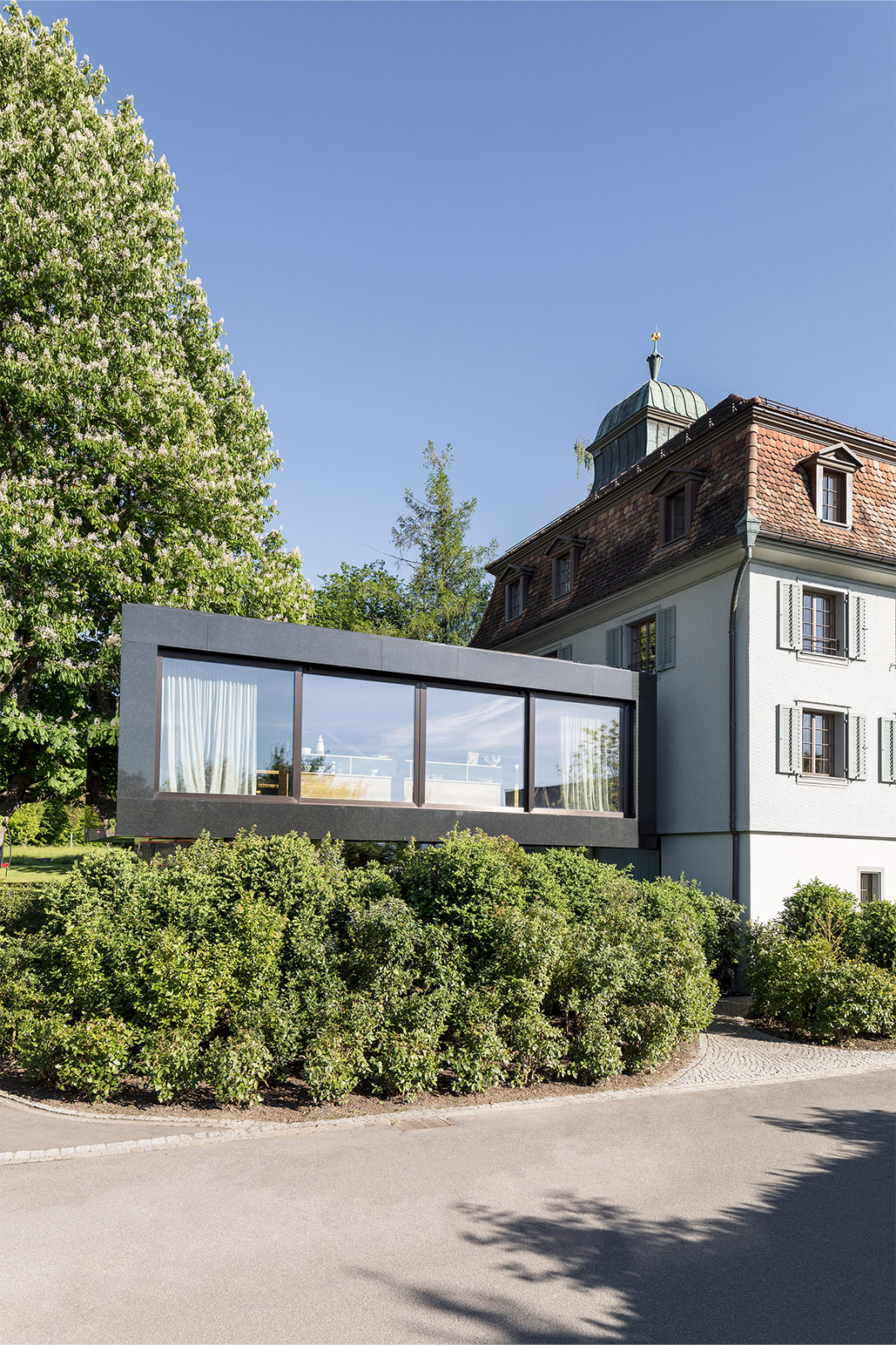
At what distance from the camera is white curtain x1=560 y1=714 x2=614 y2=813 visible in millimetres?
17031

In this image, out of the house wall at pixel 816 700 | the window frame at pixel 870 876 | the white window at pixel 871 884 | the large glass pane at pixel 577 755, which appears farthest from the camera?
the white window at pixel 871 884

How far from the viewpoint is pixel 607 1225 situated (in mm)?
5840

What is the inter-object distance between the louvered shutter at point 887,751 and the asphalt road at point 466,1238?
11379 millimetres

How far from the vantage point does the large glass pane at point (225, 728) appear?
1322cm

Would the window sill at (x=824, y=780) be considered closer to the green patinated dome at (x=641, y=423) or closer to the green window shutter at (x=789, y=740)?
the green window shutter at (x=789, y=740)

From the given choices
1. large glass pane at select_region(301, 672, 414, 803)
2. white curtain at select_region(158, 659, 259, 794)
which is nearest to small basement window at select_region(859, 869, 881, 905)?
large glass pane at select_region(301, 672, 414, 803)

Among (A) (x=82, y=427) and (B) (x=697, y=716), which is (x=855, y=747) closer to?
(B) (x=697, y=716)

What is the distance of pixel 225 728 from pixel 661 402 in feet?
69.6

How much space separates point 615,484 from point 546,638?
4422mm

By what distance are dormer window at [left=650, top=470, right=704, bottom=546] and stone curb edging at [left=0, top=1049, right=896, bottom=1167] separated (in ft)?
38.3

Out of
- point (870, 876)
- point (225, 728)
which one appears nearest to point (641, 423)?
point (870, 876)

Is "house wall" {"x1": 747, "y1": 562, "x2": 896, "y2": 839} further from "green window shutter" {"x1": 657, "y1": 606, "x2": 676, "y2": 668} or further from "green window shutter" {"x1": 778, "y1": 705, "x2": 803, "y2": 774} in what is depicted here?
"green window shutter" {"x1": 657, "y1": 606, "x2": 676, "y2": 668}

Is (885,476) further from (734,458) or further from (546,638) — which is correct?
(546,638)

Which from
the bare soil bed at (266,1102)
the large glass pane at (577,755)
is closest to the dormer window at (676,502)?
the large glass pane at (577,755)
